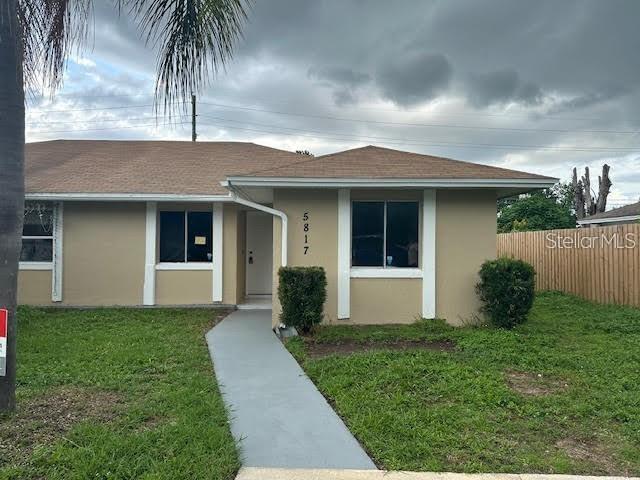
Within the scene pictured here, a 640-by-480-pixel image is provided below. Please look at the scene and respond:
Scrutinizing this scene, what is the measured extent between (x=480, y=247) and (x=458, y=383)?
13.7 feet

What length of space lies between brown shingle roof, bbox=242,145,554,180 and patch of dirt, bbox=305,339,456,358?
2.88m

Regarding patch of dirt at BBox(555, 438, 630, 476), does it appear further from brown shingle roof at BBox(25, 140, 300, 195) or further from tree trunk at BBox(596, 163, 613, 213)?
tree trunk at BBox(596, 163, 613, 213)

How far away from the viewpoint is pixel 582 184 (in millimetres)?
33281

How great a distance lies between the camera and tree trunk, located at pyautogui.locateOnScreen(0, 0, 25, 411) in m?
3.76

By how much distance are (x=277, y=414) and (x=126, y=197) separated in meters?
8.00

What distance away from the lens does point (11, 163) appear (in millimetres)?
3818

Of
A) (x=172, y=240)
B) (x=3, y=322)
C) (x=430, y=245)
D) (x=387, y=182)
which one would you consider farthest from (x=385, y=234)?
(x=3, y=322)

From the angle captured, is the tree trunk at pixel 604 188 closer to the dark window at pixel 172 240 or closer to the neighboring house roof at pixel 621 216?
the neighboring house roof at pixel 621 216

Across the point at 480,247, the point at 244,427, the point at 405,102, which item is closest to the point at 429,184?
the point at 480,247

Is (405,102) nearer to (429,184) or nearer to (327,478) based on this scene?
(429,184)

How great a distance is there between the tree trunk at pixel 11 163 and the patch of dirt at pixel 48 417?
431 mm

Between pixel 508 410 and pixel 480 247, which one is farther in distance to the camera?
pixel 480 247

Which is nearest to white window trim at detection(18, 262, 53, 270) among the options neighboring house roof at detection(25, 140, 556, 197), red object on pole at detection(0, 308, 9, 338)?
neighboring house roof at detection(25, 140, 556, 197)

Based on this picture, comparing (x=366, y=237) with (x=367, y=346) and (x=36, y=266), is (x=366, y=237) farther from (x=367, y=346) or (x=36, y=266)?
(x=36, y=266)
